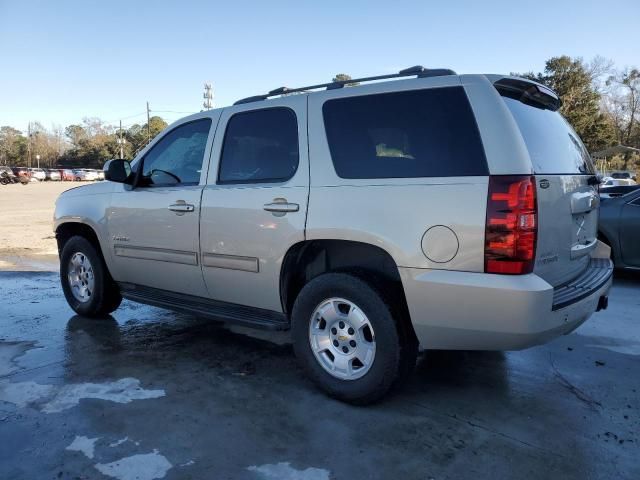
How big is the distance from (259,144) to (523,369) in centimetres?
266

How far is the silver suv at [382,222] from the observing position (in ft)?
9.39

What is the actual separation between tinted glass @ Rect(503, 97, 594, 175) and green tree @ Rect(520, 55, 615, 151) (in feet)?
179

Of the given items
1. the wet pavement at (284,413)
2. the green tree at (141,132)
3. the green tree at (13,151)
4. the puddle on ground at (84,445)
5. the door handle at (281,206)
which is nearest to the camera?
the wet pavement at (284,413)

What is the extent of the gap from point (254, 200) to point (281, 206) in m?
0.26

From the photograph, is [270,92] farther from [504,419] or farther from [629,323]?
[629,323]

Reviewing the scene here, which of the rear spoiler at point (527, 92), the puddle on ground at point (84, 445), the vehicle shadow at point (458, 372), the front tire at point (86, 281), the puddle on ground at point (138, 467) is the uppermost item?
the rear spoiler at point (527, 92)

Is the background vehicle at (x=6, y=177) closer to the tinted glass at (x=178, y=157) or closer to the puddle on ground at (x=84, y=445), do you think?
the tinted glass at (x=178, y=157)

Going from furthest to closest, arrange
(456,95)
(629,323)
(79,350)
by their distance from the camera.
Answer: (629,323) → (79,350) → (456,95)

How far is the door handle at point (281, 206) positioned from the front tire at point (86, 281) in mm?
2381

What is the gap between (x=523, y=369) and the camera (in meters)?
4.05

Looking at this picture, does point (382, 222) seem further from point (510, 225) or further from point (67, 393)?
point (67, 393)

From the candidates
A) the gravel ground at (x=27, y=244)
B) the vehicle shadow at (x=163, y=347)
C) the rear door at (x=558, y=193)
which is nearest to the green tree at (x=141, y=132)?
the gravel ground at (x=27, y=244)

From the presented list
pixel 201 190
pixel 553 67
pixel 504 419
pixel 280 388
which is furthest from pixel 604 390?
pixel 553 67

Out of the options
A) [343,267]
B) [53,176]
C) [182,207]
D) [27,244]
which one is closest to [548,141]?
[343,267]
